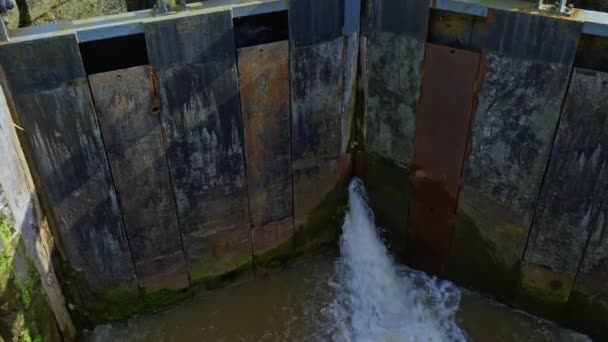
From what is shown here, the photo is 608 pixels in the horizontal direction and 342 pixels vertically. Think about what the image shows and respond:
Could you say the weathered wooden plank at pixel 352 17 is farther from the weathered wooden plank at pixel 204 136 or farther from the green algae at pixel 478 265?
the green algae at pixel 478 265

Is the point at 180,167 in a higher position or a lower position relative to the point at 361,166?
higher

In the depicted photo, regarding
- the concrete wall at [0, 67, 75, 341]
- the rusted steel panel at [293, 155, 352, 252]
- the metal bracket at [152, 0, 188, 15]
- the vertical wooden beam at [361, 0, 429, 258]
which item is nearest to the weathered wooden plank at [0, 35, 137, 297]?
the concrete wall at [0, 67, 75, 341]

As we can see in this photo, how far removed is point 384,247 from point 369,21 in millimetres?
2722

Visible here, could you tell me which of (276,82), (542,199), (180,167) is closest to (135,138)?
(180,167)

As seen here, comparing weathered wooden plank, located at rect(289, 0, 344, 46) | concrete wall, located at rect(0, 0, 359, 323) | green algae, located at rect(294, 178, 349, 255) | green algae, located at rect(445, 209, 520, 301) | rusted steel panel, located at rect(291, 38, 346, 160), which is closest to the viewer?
concrete wall, located at rect(0, 0, 359, 323)

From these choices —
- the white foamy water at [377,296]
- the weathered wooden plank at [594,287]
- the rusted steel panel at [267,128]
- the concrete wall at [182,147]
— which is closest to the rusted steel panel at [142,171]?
the concrete wall at [182,147]

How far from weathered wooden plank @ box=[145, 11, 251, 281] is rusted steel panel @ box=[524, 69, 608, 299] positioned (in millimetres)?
3027

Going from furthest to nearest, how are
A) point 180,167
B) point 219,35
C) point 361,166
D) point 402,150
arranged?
point 361,166
point 402,150
point 180,167
point 219,35

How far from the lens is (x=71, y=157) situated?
4887mm

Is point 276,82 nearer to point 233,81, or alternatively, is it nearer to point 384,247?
point 233,81

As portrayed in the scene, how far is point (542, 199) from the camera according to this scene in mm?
5102

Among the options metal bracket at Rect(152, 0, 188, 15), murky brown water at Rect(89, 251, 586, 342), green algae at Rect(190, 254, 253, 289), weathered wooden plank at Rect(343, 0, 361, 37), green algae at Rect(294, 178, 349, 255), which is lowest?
murky brown water at Rect(89, 251, 586, 342)

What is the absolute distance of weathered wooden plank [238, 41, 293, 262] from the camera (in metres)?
5.25

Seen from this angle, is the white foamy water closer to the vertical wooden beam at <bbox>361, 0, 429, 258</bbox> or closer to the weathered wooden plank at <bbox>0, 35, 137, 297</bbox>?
the vertical wooden beam at <bbox>361, 0, 429, 258</bbox>
